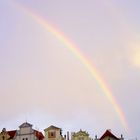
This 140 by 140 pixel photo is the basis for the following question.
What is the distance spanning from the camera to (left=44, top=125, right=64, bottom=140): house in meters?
91.6

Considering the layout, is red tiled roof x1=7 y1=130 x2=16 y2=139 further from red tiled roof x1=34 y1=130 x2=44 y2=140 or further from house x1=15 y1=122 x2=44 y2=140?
red tiled roof x1=34 y1=130 x2=44 y2=140

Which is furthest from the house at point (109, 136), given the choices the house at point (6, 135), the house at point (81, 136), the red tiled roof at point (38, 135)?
the house at point (6, 135)

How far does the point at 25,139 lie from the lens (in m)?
93.4

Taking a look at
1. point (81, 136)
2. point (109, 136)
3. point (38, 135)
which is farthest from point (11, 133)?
point (109, 136)

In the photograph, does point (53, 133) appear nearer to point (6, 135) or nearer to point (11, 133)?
point (11, 133)

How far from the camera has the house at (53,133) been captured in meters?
91.6

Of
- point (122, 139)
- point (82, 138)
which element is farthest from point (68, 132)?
point (122, 139)

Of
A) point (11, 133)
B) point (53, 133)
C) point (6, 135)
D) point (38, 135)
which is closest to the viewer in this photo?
point (53, 133)

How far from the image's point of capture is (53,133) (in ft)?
302

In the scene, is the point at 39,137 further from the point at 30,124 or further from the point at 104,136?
the point at 104,136

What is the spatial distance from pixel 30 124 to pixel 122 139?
1932 cm

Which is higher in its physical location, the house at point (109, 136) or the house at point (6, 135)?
the house at point (6, 135)

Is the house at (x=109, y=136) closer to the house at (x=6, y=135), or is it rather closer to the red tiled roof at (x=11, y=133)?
the red tiled roof at (x=11, y=133)

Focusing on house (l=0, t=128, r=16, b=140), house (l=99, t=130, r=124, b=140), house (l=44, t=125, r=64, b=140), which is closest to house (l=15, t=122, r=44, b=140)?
house (l=0, t=128, r=16, b=140)
